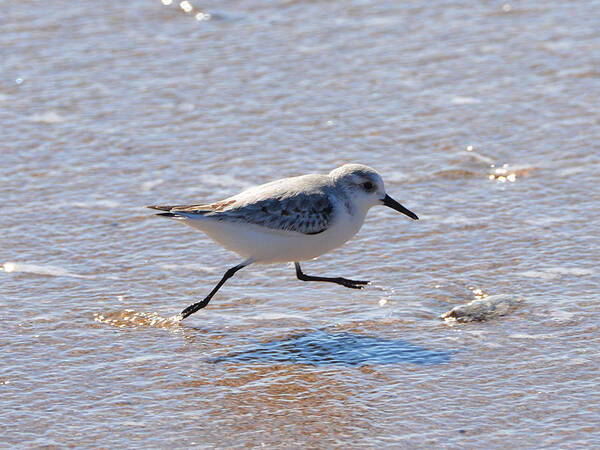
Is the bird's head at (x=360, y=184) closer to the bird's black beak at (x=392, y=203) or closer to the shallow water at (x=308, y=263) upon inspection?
the bird's black beak at (x=392, y=203)

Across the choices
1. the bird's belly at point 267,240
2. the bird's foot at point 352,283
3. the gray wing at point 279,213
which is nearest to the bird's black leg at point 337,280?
the bird's foot at point 352,283

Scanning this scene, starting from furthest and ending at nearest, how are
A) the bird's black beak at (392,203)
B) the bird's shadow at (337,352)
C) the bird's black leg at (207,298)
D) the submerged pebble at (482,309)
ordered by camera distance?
the bird's black beak at (392,203)
the bird's black leg at (207,298)
the submerged pebble at (482,309)
the bird's shadow at (337,352)

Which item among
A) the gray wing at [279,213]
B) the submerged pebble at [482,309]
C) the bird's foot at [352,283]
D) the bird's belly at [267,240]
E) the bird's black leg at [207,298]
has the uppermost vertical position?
the gray wing at [279,213]

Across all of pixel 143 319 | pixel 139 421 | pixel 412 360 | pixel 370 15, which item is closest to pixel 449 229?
pixel 412 360

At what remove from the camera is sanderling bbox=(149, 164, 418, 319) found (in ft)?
21.0

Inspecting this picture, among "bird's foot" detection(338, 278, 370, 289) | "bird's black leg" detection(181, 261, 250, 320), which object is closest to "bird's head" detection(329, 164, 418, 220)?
"bird's foot" detection(338, 278, 370, 289)

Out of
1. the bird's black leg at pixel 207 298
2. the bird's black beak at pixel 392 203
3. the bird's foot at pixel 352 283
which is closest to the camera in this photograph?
the bird's black leg at pixel 207 298

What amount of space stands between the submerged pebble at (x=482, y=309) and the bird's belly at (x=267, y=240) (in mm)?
814

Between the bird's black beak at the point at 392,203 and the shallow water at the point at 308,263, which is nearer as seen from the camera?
the shallow water at the point at 308,263

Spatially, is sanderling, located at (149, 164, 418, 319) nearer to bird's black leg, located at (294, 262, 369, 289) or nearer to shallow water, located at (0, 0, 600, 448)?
bird's black leg, located at (294, 262, 369, 289)

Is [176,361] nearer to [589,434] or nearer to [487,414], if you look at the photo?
[487,414]

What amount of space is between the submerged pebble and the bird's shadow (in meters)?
0.41

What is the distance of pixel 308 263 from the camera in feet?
24.1

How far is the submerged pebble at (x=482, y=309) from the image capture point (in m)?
6.25
